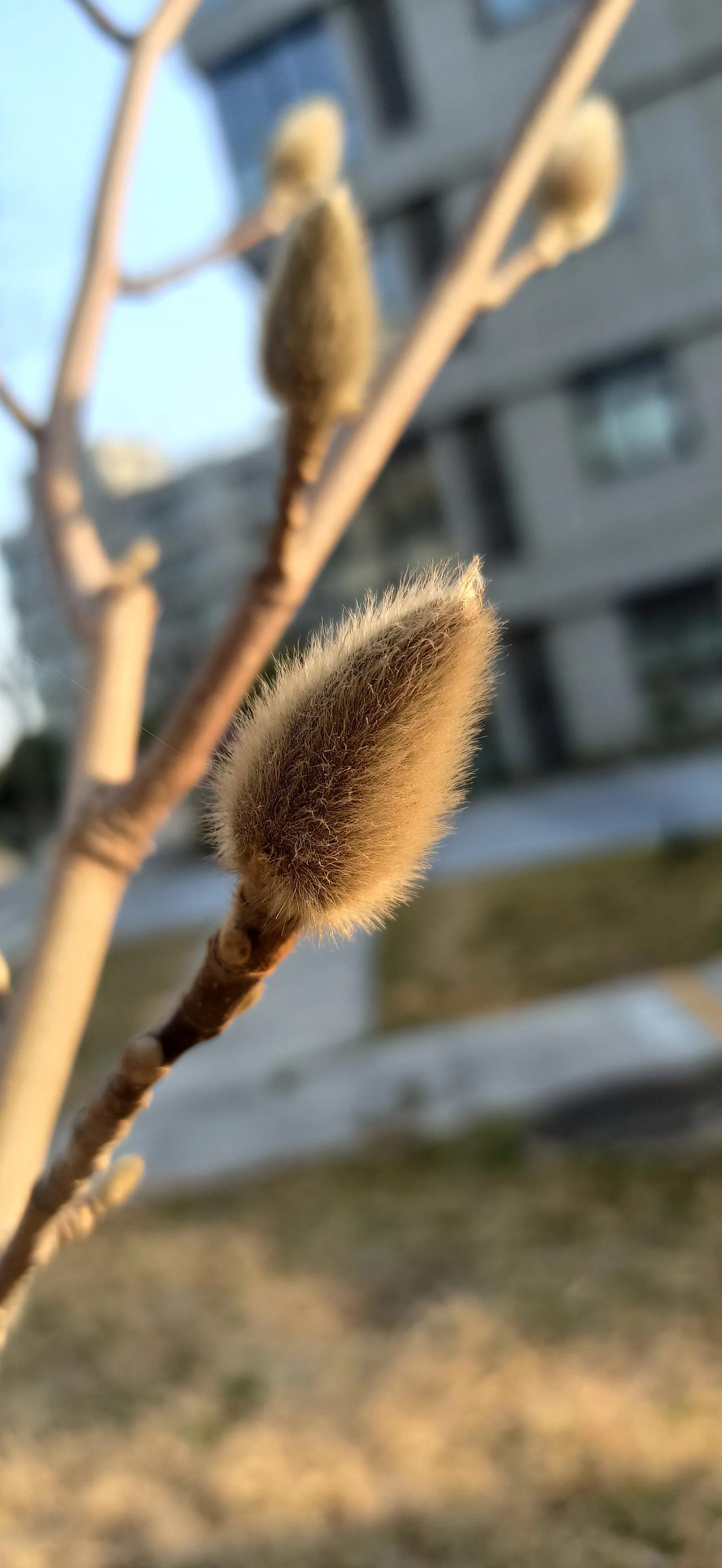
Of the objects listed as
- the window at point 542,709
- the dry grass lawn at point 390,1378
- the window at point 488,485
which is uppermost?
the dry grass lawn at point 390,1378

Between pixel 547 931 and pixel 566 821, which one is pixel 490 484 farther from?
pixel 547 931

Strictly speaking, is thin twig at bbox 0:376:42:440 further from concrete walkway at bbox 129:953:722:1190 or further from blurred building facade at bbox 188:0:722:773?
blurred building facade at bbox 188:0:722:773

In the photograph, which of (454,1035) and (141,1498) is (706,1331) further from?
(454,1035)

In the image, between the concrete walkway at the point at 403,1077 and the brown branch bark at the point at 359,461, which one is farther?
the concrete walkway at the point at 403,1077

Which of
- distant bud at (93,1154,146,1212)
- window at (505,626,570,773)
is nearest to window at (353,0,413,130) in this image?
window at (505,626,570,773)

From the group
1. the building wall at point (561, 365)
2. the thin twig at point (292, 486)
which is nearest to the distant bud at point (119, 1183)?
the thin twig at point (292, 486)

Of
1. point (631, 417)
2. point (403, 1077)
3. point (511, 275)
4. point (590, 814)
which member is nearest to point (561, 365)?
point (631, 417)

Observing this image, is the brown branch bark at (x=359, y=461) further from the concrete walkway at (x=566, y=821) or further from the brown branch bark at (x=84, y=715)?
the concrete walkway at (x=566, y=821)
